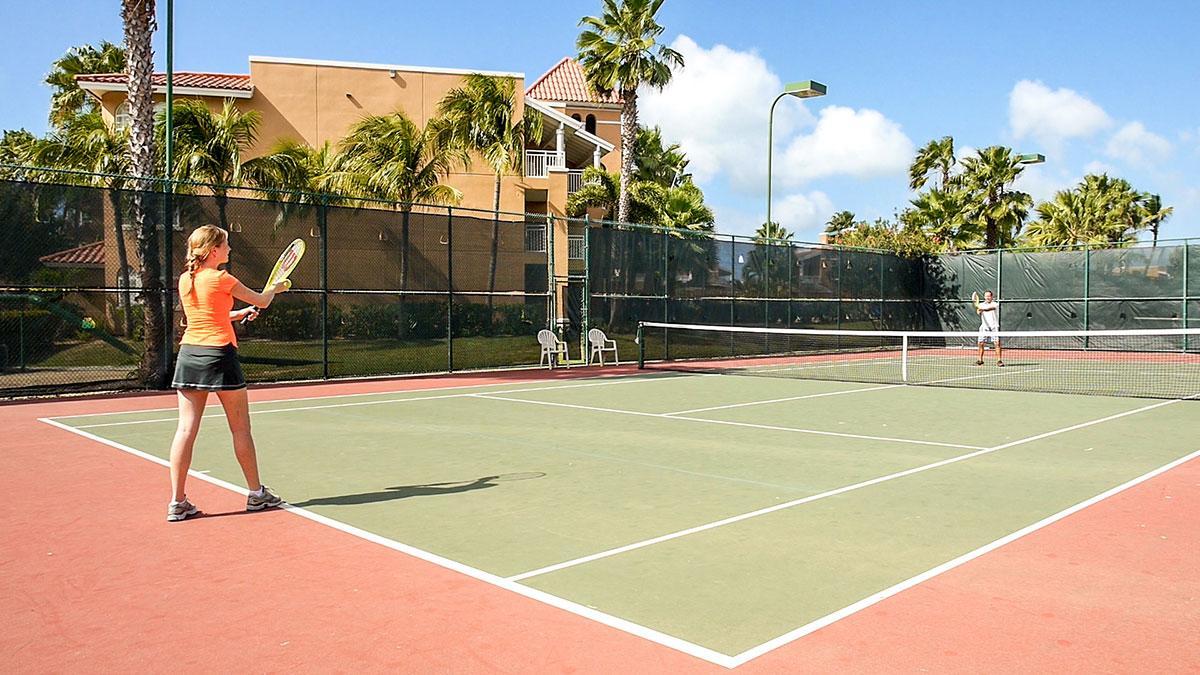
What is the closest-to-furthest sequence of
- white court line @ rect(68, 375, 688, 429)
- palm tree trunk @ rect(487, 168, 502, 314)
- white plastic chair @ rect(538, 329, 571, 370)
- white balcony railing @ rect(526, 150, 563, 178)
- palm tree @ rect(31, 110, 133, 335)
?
white court line @ rect(68, 375, 688, 429), palm tree trunk @ rect(487, 168, 502, 314), white plastic chair @ rect(538, 329, 571, 370), palm tree @ rect(31, 110, 133, 335), white balcony railing @ rect(526, 150, 563, 178)

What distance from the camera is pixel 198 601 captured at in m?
4.30

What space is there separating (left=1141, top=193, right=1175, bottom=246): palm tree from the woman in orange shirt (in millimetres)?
49770

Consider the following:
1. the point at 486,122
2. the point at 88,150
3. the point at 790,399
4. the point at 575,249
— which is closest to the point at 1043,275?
the point at 575,249

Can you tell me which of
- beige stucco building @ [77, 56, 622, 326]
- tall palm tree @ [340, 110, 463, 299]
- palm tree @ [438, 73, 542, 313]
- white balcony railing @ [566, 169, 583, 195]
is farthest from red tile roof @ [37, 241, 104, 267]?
white balcony railing @ [566, 169, 583, 195]

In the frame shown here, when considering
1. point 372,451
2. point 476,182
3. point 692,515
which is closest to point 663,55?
point 476,182

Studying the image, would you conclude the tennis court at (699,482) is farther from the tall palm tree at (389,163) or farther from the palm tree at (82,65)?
the palm tree at (82,65)

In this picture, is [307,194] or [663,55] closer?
[307,194]

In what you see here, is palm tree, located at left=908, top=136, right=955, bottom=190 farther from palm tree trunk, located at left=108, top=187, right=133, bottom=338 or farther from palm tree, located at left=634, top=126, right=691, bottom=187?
palm tree trunk, located at left=108, top=187, right=133, bottom=338

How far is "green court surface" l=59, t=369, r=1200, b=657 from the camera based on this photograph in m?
4.61

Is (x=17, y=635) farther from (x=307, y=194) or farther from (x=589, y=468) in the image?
(x=307, y=194)

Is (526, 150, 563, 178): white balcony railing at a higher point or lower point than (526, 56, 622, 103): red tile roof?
lower

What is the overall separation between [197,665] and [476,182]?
2780 cm

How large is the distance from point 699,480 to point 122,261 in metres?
10.5

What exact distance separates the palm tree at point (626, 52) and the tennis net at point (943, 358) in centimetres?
767
